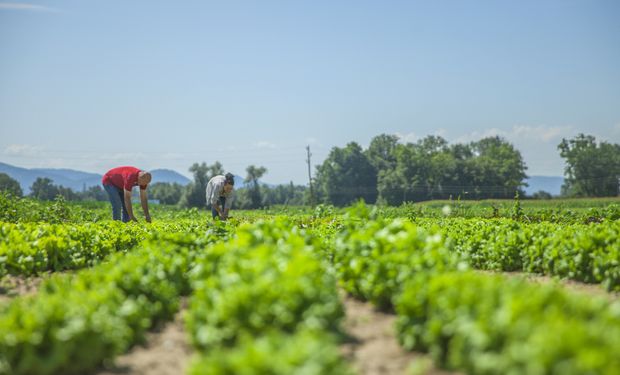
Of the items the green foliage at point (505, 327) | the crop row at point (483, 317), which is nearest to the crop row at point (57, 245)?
the crop row at point (483, 317)

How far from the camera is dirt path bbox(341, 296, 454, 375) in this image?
4.07 meters

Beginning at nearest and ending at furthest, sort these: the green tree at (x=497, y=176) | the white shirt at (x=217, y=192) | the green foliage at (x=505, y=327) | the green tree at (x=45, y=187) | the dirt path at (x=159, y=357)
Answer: the green foliage at (x=505, y=327) → the dirt path at (x=159, y=357) → the white shirt at (x=217, y=192) → the green tree at (x=497, y=176) → the green tree at (x=45, y=187)

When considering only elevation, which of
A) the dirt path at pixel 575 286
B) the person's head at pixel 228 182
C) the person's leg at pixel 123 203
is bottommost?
the dirt path at pixel 575 286

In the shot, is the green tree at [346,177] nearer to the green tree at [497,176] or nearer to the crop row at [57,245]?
the green tree at [497,176]

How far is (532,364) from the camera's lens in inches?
115

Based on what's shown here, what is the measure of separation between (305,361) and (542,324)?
4.80ft

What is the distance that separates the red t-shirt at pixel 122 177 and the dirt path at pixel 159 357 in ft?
23.3

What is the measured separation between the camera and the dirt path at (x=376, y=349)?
407cm

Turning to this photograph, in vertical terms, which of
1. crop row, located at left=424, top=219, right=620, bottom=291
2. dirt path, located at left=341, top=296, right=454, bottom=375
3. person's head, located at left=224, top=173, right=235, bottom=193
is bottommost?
dirt path, located at left=341, top=296, right=454, bottom=375

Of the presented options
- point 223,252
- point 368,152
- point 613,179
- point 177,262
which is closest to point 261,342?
point 223,252

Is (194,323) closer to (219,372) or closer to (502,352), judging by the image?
(219,372)

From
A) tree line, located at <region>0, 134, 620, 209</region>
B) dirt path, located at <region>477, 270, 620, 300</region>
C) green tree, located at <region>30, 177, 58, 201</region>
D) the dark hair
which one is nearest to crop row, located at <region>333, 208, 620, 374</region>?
dirt path, located at <region>477, 270, 620, 300</region>

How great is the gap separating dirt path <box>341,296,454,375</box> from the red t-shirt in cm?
752

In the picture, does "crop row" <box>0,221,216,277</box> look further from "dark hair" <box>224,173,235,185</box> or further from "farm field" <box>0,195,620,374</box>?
"dark hair" <box>224,173,235,185</box>
